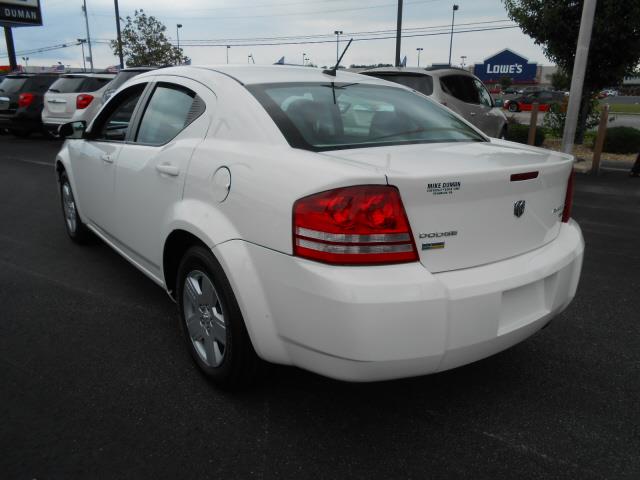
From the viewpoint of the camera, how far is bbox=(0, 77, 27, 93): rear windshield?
50.4 ft

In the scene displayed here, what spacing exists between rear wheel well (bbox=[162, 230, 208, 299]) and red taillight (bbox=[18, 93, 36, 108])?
14.6 meters

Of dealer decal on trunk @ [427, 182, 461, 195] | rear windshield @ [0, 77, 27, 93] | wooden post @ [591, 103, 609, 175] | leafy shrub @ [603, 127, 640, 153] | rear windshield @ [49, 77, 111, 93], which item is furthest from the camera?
rear windshield @ [0, 77, 27, 93]

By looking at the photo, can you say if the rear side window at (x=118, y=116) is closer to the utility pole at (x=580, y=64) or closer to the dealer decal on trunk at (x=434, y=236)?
the dealer decal on trunk at (x=434, y=236)

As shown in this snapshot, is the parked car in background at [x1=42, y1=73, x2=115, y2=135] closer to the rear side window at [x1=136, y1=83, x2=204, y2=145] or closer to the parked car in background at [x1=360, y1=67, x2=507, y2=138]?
the parked car in background at [x1=360, y1=67, x2=507, y2=138]

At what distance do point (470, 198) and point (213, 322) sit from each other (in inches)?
52.4

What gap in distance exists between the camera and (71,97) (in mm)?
13820

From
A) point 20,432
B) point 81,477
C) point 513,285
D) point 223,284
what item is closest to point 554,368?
point 513,285

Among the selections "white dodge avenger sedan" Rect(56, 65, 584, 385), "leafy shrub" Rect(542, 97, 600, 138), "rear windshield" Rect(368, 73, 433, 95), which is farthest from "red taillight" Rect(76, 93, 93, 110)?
"white dodge avenger sedan" Rect(56, 65, 584, 385)

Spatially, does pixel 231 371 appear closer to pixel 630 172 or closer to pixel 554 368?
pixel 554 368

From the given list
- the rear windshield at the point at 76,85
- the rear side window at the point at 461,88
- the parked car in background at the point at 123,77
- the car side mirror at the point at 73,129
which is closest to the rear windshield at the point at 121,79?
the parked car in background at the point at 123,77

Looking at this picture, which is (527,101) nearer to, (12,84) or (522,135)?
(522,135)

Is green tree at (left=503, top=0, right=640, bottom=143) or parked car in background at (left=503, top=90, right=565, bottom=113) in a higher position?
green tree at (left=503, top=0, right=640, bottom=143)

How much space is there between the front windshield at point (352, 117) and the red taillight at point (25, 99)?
14.8 metres

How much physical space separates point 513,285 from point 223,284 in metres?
1.23
